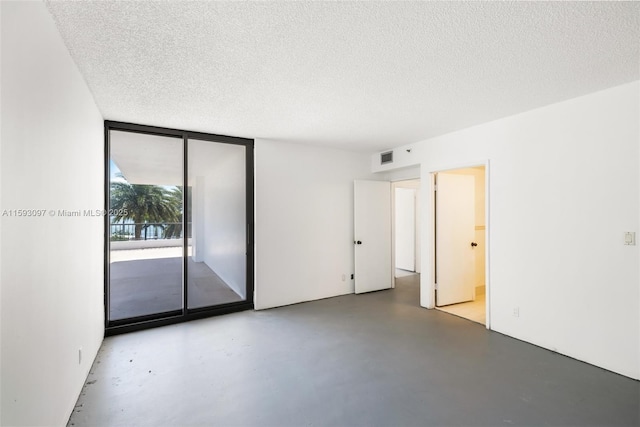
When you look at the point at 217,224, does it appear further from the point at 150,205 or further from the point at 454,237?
the point at 454,237

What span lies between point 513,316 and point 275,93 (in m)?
3.46

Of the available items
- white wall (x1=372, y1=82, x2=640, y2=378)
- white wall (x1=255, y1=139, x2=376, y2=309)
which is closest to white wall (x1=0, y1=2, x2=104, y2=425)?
white wall (x1=255, y1=139, x2=376, y2=309)

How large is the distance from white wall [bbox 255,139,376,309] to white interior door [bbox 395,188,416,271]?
2.46 meters

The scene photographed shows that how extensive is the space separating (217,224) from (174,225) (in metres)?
0.92

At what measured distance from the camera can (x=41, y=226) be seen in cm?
156

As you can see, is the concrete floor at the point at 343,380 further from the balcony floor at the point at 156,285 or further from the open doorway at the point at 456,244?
the balcony floor at the point at 156,285

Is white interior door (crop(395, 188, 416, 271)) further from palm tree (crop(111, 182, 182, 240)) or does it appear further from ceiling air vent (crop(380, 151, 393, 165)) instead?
palm tree (crop(111, 182, 182, 240))

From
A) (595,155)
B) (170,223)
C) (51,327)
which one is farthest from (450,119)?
(170,223)

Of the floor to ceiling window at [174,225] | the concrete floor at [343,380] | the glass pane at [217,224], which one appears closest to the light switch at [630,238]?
the concrete floor at [343,380]

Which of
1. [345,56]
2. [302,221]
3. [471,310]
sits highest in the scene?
[345,56]

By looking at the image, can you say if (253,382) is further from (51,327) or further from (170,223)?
(170,223)

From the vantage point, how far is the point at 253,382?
247cm

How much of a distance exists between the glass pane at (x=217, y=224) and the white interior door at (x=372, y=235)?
194 centimetres

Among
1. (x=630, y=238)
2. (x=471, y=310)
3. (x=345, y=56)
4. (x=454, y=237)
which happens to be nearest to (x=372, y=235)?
(x=454, y=237)
